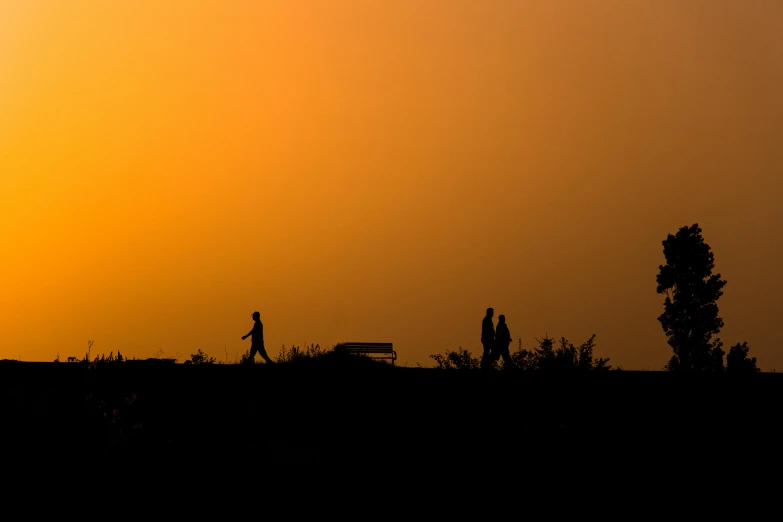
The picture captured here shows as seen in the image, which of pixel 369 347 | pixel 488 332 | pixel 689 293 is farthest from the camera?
pixel 689 293

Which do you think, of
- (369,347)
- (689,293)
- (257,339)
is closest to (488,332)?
(257,339)

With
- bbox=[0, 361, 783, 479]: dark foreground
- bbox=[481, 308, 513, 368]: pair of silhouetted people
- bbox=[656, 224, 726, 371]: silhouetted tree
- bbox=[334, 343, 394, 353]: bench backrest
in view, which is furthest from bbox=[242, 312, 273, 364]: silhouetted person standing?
bbox=[656, 224, 726, 371]: silhouetted tree

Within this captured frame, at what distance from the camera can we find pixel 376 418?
88.0ft

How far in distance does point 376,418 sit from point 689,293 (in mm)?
49314

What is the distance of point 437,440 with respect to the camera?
2591 cm

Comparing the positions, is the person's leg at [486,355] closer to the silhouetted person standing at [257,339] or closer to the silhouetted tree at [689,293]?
the silhouetted person standing at [257,339]

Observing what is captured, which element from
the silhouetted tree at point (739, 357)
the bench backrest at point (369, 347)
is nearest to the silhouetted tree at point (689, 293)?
the silhouetted tree at point (739, 357)

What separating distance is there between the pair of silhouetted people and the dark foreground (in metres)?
3.00

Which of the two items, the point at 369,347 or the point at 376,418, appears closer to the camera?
the point at 376,418

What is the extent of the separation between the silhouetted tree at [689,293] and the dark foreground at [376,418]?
44411 mm

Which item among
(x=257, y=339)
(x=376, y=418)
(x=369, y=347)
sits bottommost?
(x=376, y=418)

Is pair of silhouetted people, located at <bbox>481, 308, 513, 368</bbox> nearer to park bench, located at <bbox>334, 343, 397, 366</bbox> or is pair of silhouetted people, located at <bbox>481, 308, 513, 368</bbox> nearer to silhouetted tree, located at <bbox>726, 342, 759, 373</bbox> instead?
park bench, located at <bbox>334, 343, 397, 366</bbox>

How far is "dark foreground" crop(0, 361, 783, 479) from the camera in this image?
82.4 feet

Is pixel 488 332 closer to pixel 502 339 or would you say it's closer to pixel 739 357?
pixel 502 339
